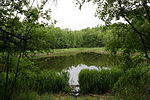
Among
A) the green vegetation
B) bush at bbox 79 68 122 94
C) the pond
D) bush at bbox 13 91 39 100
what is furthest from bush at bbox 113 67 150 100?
bush at bbox 13 91 39 100

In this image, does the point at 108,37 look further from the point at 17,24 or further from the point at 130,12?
the point at 17,24

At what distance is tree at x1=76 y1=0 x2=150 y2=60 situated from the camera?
99.8 inches

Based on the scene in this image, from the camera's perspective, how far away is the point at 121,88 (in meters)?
3.02

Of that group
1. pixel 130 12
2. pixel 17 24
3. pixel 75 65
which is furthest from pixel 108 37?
pixel 75 65

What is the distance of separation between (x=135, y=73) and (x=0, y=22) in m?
2.89

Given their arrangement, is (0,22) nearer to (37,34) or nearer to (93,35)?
(37,34)

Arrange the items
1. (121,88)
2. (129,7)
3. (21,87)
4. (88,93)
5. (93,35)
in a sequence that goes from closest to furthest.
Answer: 1. (129,7)
2. (121,88)
3. (21,87)
4. (88,93)
5. (93,35)

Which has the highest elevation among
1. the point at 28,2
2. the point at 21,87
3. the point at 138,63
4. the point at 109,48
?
the point at 28,2

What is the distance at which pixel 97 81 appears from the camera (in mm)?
5438

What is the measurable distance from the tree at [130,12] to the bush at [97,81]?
2.93 m

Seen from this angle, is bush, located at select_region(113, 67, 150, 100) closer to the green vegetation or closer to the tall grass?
the green vegetation

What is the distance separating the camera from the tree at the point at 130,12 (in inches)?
99.8

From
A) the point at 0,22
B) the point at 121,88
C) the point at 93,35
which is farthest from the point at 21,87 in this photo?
the point at 93,35

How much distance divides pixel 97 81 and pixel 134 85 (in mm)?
1912
